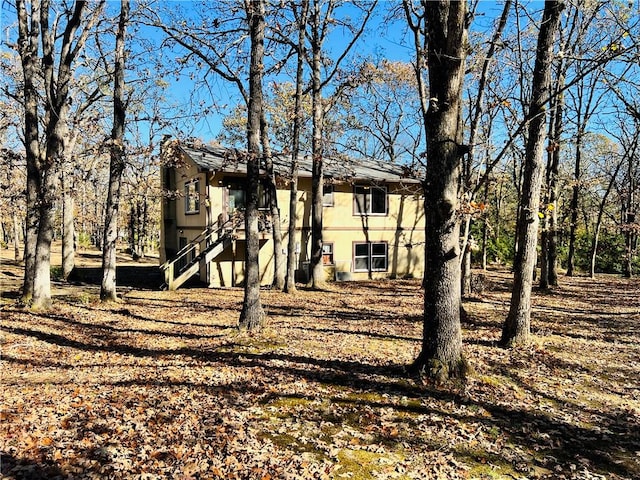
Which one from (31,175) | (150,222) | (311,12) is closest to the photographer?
(31,175)

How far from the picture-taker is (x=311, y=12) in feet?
49.4

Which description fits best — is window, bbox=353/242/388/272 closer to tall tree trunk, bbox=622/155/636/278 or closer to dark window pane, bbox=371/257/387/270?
dark window pane, bbox=371/257/387/270

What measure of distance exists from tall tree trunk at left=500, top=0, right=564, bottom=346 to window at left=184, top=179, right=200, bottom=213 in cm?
1446

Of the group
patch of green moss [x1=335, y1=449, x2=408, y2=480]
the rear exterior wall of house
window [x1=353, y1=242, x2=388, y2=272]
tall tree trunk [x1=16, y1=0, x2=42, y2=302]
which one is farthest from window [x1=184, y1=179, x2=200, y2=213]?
patch of green moss [x1=335, y1=449, x2=408, y2=480]

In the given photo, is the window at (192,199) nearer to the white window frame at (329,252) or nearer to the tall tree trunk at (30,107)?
the white window frame at (329,252)

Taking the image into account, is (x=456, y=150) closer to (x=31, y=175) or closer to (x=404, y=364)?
(x=404, y=364)

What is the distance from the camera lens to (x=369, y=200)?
71.6ft

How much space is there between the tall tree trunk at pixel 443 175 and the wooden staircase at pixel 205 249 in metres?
12.4

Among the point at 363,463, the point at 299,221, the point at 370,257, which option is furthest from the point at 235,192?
the point at 363,463

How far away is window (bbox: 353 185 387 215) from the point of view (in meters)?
21.5

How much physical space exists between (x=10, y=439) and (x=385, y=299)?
12.6 meters

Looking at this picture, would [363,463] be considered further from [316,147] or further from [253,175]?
[316,147]

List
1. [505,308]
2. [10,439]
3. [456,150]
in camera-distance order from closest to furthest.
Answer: [10,439] < [456,150] < [505,308]

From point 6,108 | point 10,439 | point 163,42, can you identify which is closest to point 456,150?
point 10,439
